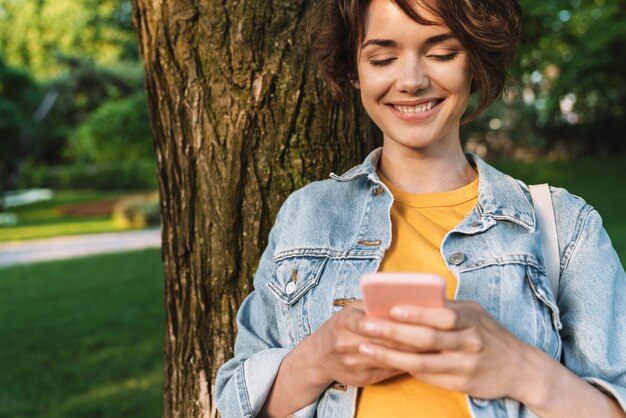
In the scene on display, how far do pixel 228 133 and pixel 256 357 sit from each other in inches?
32.6

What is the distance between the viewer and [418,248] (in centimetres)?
158

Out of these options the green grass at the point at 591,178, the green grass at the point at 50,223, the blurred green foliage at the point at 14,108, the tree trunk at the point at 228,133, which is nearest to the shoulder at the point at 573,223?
the tree trunk at the point at 228,133

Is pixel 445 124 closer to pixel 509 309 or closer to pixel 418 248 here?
pixel 418 248

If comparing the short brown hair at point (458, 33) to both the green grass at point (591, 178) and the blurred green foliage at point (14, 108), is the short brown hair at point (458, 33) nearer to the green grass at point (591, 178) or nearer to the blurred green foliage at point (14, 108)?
the green grass at point (591, 178)

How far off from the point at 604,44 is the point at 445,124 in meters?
11.7

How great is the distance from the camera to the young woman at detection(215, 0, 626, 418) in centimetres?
138

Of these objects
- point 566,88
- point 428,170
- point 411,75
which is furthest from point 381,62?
point 566,88

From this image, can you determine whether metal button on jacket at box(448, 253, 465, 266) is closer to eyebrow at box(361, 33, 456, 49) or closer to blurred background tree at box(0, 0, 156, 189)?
eyebrow at box(361, 33, 456, 49)

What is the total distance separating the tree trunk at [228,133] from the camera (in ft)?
7.17

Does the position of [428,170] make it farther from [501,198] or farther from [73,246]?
[73,246]

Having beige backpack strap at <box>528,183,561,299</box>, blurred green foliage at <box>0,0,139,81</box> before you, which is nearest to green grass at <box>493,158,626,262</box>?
beige backpack strap at <box>528,183,561,299</box>

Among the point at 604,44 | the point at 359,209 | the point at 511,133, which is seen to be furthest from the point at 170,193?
the point at 511,133

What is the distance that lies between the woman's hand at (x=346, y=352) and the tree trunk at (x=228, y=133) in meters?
0.82

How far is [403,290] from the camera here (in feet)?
3.63
